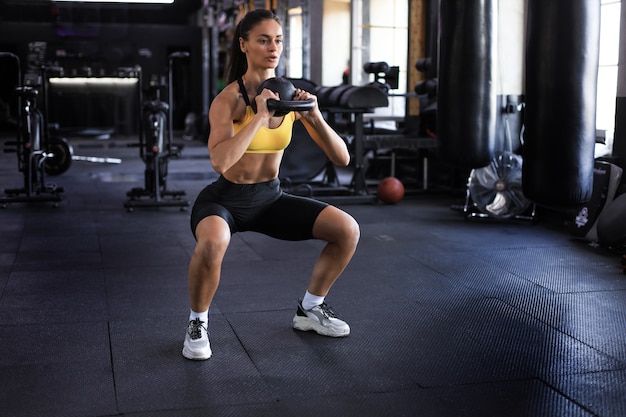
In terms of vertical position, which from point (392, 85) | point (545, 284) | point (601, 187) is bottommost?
point (545, 284)

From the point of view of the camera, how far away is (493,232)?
5.60 metres

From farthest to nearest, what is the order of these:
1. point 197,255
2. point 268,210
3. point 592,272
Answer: point 592,272
point 268,210
point 197,255

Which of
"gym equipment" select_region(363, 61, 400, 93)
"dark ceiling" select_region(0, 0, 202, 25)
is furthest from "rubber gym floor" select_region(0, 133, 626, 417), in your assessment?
"dark ceiling" select_region(0, 0, 202, 25)

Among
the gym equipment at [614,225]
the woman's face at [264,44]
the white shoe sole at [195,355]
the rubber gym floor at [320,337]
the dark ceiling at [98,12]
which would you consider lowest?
the rubber gym floor at [320,337]

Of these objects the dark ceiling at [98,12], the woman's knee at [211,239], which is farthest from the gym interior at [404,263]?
the dark ceiling at [98,12]

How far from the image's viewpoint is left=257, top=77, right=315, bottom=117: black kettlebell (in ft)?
8.55

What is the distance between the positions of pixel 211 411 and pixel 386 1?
7.92 m

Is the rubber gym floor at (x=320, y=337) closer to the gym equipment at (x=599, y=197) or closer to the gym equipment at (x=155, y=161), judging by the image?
the gym equipment at (x=599, y=197)

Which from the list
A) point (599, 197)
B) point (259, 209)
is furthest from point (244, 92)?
point (599, 197)

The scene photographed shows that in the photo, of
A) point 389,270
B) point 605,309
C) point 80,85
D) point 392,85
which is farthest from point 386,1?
point 80,85

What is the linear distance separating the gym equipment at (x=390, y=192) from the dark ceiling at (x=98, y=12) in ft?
42.7

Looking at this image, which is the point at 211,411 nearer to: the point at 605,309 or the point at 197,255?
the point at 197,255

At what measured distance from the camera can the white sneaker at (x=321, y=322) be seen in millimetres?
3146

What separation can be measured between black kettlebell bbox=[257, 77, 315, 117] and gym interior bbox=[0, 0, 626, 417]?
0.68 meters
